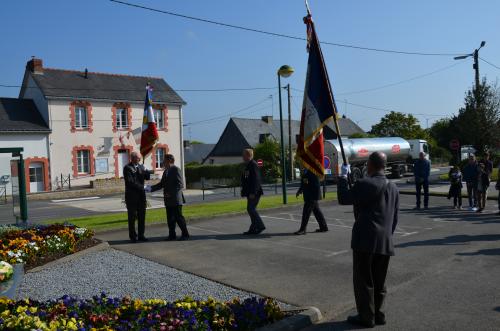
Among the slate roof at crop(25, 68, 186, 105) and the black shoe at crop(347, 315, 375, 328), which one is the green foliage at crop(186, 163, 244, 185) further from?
the black shoe at crop(347, 315, 375, 328)

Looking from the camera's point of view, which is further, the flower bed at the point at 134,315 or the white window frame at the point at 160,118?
the white window frame at the point at 160,118

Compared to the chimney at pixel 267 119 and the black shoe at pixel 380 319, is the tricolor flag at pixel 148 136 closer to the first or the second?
the black shoe at pixel 380 319

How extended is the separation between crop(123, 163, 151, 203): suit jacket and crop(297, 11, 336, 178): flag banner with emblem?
369cm

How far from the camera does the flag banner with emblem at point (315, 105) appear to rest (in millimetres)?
7383

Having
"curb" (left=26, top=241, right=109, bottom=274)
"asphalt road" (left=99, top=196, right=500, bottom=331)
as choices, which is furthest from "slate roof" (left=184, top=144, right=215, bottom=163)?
"curb" (left=26, top=241, right=109, bottom=274)

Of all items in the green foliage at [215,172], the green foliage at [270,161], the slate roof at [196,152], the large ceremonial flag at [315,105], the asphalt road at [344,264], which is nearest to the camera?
the asphalt road at [344,264]

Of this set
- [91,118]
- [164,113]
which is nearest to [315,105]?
[91,118]

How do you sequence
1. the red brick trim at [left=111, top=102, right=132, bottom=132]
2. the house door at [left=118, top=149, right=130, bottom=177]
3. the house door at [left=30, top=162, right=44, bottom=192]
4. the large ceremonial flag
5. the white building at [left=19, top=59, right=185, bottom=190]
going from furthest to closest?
1. the house door at [left=118, top=149, right=130, bottom=177]
2. the red brick trim at [left=111, top=102, right=132, bottom=132]
3. the white building at [left=19, top=59, right=185, bottom=190]
4. the house door at [left=30, top=162, right=44, bottom=192]
5. the large ceremonial flag

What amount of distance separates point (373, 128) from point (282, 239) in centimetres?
5502

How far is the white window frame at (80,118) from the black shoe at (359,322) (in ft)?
115

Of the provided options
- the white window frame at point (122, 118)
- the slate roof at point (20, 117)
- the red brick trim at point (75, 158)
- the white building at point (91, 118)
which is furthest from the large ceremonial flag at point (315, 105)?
the white window frame at point (122, 118)

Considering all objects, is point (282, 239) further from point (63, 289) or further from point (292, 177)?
point (292, 177)

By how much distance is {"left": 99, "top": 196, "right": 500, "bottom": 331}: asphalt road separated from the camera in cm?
535

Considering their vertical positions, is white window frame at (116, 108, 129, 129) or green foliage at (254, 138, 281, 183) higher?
white window frame at (116, 108, 129, 129)
